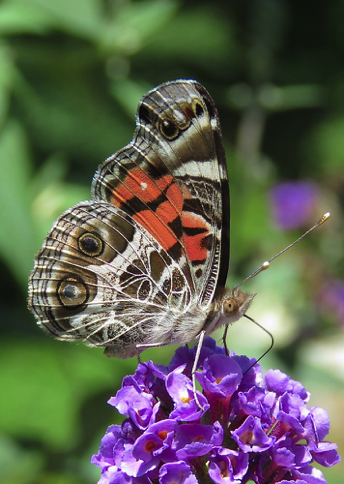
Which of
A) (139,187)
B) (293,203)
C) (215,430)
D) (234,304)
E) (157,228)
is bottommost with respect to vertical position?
(293,203)

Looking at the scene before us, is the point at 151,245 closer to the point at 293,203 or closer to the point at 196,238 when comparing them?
the point at 196,238

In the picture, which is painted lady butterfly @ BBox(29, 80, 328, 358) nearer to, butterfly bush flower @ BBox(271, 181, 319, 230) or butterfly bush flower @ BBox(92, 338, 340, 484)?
butterfly bush flower @ BBox(92, 338, 340, 484)

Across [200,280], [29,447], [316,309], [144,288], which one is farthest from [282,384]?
[316,309]

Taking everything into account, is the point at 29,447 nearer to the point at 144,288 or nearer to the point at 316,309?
the point at 144,288

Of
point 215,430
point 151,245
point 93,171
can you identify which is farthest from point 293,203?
point 215,430

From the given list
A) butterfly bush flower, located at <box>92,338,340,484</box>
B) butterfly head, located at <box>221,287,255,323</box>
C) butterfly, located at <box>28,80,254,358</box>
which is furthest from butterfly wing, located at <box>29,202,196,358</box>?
butterfly bush flower, located at <box>92,338,340,484</box>

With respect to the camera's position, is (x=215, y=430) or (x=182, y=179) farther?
(x=182, y=179)

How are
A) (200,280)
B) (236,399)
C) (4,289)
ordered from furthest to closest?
(4,289), (200,280), (236,399)
